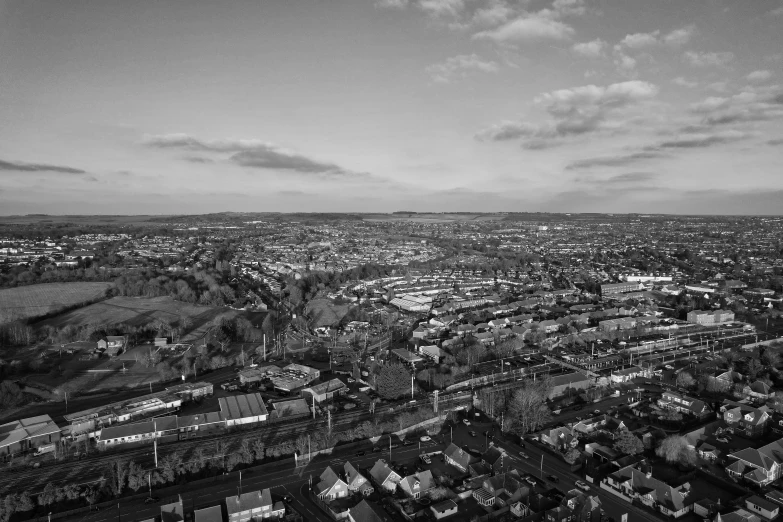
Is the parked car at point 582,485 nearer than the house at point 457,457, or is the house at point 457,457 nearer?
the parked car at point 582,485

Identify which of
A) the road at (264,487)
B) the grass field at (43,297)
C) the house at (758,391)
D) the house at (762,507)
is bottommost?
the road at (264,487)

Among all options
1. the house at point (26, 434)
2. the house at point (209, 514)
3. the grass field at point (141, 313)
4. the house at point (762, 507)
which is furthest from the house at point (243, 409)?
the house at point (762, 507)

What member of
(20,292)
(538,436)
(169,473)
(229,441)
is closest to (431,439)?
(538,436)

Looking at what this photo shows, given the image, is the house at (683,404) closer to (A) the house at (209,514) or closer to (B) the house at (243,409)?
(B) the house at (243,409)

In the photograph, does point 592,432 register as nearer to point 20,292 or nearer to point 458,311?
point 458,311

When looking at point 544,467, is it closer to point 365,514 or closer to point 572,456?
point 572,456

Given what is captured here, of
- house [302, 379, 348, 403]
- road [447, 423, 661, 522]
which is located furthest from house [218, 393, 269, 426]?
road [447, 423, 661, 522]

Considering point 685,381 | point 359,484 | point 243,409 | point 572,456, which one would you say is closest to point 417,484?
point 359,484
